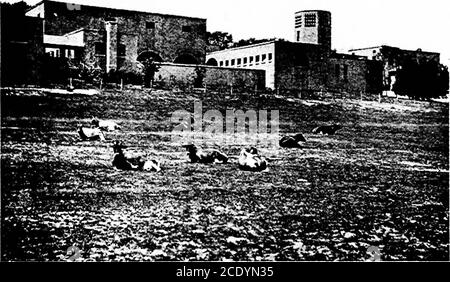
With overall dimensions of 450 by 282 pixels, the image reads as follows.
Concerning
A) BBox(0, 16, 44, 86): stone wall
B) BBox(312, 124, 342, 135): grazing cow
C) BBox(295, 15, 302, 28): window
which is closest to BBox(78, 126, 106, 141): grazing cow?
BBox(0, 16, 44, 86): stone wall

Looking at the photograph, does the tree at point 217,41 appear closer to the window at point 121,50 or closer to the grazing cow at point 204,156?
the window at point 121,50

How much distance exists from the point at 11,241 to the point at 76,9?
3760 mm

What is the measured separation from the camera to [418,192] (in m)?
6.61

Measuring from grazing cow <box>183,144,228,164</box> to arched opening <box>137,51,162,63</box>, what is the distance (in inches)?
132

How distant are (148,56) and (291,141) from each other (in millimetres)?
4298

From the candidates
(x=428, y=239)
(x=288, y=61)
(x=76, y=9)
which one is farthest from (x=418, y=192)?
(x=288, y=61)

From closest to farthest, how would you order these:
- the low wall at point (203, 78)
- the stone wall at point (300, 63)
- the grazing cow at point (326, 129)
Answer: the grazing cow at point (326, 129) → the low wall at point (203, 78) → the stone wall at point (300, 63)

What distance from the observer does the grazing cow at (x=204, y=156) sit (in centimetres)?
645

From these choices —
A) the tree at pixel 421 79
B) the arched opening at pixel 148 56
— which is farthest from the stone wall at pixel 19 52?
the tree at pixel 421 79

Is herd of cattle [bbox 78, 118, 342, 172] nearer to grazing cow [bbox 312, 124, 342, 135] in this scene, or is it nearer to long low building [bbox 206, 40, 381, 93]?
grazing cow [bbox 312, 124, 342, 135]

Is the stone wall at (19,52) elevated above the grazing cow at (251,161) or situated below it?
above

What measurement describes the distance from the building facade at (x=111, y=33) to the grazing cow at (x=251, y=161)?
178 centimetres

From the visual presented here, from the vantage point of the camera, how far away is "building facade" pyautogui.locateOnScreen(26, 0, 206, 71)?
7.82 meters
